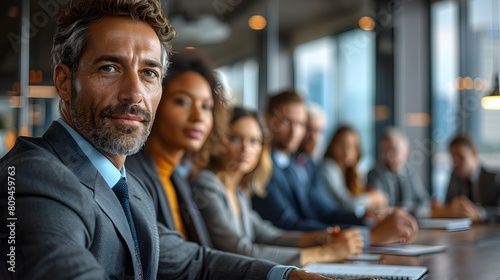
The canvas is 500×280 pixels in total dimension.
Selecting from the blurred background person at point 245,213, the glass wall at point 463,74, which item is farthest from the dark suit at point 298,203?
the glass wall at point 463,74

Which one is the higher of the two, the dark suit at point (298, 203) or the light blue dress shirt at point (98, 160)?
the light blue dress shirt at point (98, 160)

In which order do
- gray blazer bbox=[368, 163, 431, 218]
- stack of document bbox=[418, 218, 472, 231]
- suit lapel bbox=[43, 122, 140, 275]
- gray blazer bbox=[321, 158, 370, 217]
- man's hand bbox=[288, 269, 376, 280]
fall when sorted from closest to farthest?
suit lapel bbox=[43, 122, 140, 275] < man's hand bbox=[288, 269, 376, 280] < stack of document bbox=[418, 218, 472, 231] < gray blazer bbox=[321, 158, 370, 217] < gray blazer bbox=[368, 163, 431, 218]

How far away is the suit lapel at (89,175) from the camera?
141cm

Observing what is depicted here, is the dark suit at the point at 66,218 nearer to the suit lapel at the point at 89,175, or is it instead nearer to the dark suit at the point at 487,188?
the suit lapel at the point at 89,175

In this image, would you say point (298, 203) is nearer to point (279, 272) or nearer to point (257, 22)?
point (279, 272)

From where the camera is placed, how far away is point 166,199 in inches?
92.6

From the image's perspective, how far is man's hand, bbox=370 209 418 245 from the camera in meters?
2.92

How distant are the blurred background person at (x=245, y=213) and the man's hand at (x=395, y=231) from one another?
26cm

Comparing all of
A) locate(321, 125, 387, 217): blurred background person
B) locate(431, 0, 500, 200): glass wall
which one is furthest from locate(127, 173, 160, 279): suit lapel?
locate(431, 0, 500, 200): glass wall

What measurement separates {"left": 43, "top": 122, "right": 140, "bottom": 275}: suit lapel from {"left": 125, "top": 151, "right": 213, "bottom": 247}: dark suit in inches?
24.3

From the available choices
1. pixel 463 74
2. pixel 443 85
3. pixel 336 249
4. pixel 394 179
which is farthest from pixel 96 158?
pixel 443 85

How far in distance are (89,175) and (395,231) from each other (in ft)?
6.08

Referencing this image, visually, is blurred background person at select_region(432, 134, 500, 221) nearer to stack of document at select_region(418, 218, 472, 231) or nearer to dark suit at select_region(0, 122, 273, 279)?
stack of document at select_region(418, 218, 472, 231)

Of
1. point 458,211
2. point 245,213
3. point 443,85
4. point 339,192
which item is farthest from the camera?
point 443,85
